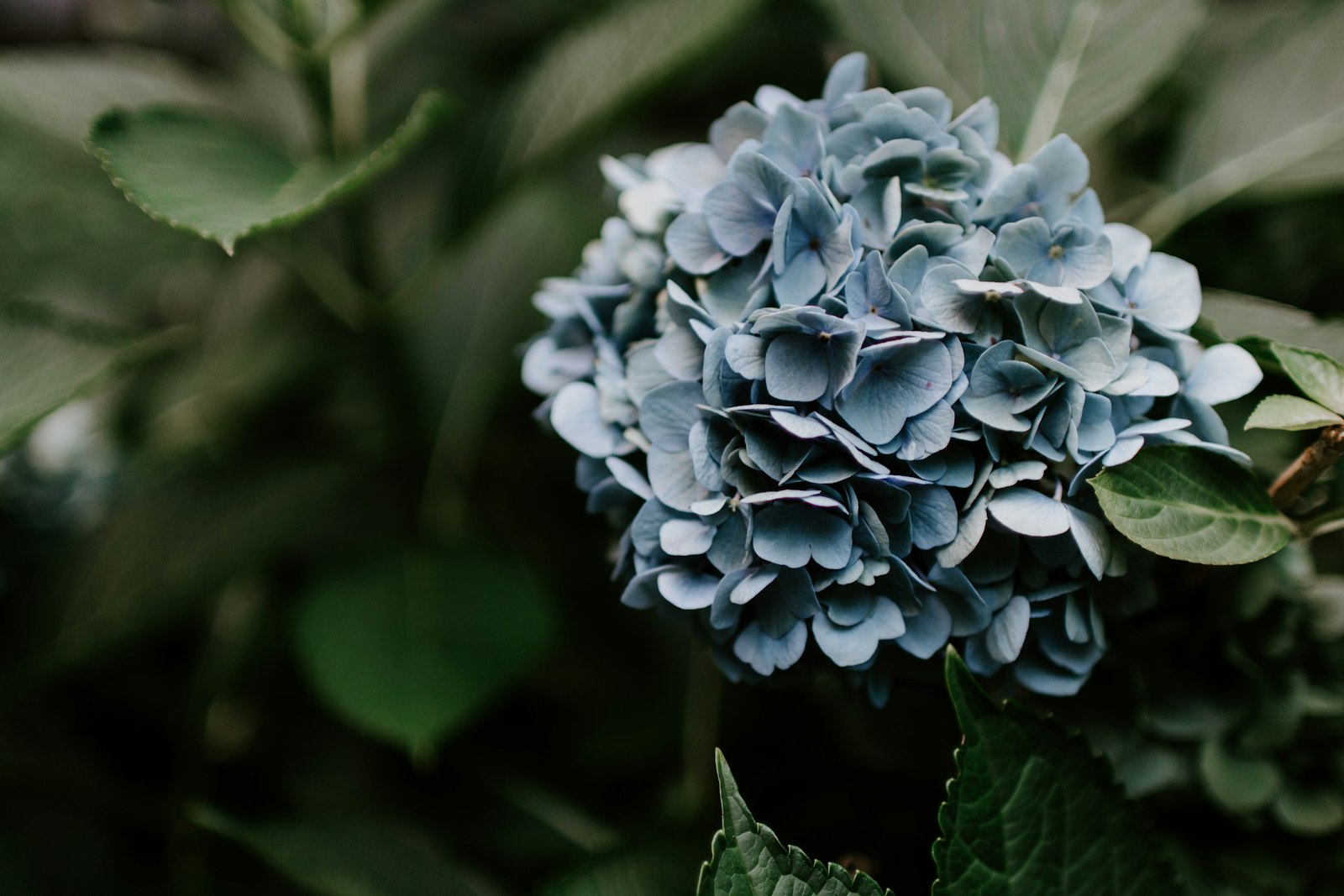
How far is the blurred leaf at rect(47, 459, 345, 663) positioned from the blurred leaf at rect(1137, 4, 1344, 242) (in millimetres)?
708

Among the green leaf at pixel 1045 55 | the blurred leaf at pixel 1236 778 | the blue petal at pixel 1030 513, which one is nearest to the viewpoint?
the blue petal at pixel 1030 513

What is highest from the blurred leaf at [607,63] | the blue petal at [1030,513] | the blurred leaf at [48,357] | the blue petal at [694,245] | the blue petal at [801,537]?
the blurred leaf at [48,357]

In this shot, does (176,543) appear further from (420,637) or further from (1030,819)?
(1030,819)

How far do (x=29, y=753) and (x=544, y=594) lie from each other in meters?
0.51

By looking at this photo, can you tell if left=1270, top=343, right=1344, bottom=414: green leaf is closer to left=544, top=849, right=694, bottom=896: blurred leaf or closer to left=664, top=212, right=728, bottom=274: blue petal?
left=664, top=212, right=728, bottom=274: blue petal

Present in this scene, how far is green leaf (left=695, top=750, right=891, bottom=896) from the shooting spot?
16.3 inches

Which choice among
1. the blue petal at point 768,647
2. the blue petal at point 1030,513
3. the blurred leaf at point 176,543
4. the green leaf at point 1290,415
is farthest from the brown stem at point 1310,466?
the blurred leaf at point 176,543

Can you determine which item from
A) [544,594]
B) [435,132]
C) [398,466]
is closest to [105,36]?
[435,132]

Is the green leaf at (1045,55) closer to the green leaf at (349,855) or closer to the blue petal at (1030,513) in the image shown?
the blue petal at (1030,513)

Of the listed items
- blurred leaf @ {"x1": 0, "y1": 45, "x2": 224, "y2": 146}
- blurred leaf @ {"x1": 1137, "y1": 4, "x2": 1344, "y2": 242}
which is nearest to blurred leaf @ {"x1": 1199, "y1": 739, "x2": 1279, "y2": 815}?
blurred leaf @ {"x1": 1137, "y1": 4, "x2": 1344, "y2": 242}

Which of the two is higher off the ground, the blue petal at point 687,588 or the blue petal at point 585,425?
the blue petal at point 585,425

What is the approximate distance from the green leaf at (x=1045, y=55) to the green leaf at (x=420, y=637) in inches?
19.9

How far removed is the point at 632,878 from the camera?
0.55m

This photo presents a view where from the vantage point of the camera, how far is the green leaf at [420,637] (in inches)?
25.9
